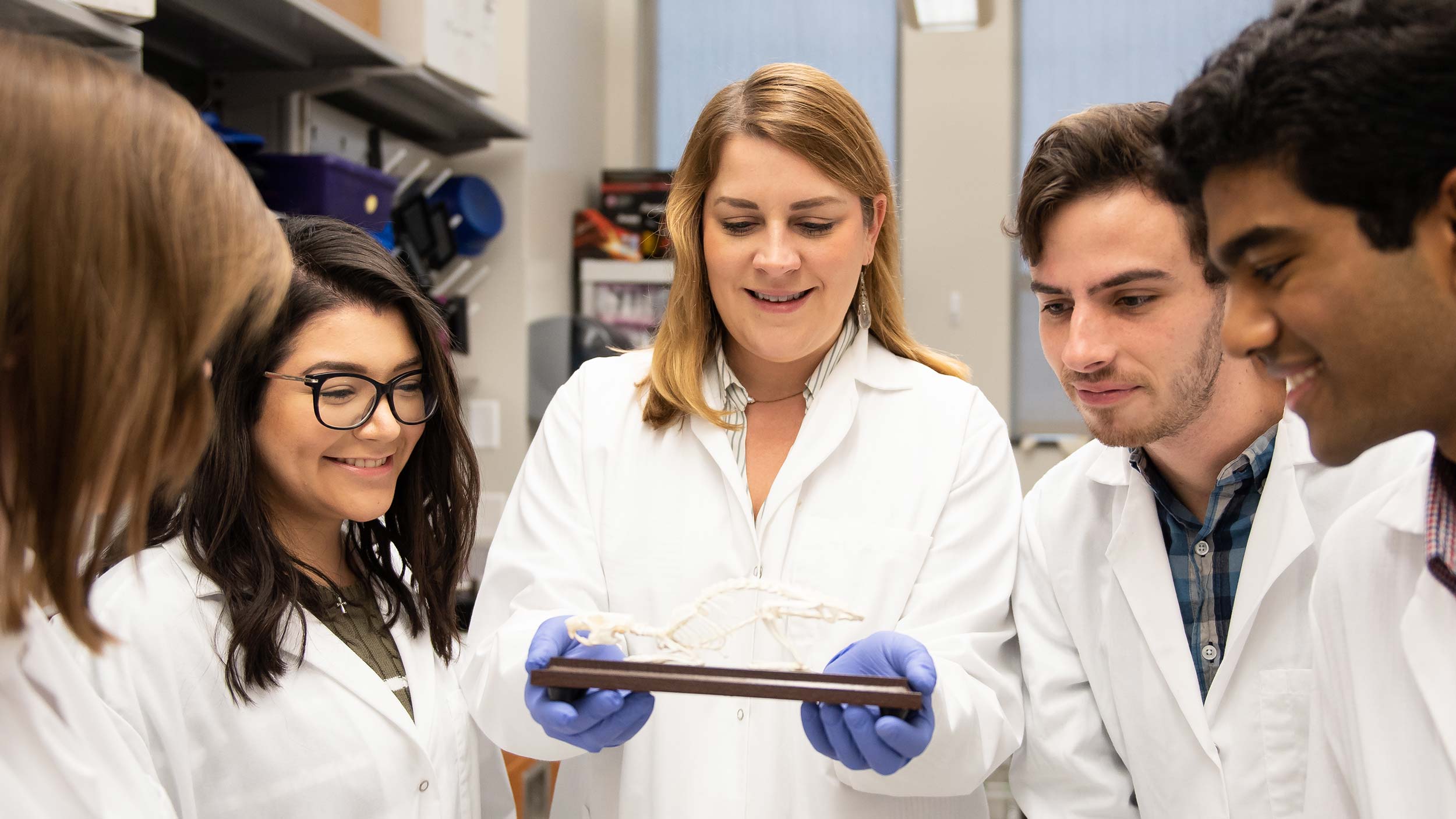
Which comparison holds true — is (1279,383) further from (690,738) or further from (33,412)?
(33,412)

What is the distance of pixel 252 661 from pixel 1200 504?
136 cm

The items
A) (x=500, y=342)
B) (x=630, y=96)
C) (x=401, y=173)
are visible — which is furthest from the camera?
(x=630, y=96)

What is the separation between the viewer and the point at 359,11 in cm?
281

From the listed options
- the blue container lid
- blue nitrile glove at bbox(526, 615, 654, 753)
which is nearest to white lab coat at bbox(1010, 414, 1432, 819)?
blue nitrile glove at bbox(526, 615, 654, 753)

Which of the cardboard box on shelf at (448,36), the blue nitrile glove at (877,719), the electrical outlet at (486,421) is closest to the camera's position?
the blue nitrile glove at (877,719)

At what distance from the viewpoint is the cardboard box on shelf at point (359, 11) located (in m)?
2.70

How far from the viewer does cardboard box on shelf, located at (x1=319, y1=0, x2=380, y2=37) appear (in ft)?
8.85

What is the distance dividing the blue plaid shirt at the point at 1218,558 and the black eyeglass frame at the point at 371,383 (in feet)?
3.77

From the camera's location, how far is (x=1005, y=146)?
4676 millimetres

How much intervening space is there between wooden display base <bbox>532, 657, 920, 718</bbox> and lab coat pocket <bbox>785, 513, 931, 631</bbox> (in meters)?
0.27

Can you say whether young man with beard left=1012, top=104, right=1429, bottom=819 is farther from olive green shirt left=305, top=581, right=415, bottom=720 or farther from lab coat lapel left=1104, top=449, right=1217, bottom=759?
olive green shirt left=305, top=581, right=415, bottom=720

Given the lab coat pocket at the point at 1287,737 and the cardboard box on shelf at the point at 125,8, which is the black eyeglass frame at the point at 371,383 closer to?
the cardboard box on shelf at the point at 125,8

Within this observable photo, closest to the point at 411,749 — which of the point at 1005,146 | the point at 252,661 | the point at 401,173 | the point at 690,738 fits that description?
the point at 252,661

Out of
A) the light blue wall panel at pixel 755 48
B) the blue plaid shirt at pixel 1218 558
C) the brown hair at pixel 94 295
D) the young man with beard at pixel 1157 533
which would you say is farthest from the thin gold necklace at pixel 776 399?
the light blue wall panel at pixel 755 48
